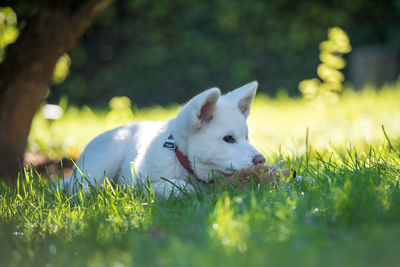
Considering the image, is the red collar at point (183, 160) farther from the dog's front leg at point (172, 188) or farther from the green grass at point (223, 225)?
the green grass at point (223, 225)

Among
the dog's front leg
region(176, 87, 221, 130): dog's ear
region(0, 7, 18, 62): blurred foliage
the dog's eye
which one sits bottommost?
the dog's front leg

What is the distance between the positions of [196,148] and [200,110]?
0.25 m

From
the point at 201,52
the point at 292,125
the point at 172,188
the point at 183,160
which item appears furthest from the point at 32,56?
the point at 201,52

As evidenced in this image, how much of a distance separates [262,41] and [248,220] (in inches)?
364

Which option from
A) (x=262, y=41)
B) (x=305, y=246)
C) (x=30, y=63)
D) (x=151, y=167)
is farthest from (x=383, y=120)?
(x=262, y=41)

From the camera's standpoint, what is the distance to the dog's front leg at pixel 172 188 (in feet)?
9.54

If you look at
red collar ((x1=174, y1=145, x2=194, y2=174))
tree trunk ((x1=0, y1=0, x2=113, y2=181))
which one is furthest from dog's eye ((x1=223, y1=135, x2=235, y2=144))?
tree trunk ((x1=0, y1=0, x2=113, y2=181))

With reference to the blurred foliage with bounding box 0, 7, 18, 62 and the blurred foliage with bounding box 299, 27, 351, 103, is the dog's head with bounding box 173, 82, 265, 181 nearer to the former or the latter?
the blurred foliage with bounding box 0, 7, 18, 62

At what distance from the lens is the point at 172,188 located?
114 inches

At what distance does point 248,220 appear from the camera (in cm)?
224

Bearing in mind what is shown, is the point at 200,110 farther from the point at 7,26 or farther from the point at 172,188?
the point at 7,26

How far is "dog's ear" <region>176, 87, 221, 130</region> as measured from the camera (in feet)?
9.98

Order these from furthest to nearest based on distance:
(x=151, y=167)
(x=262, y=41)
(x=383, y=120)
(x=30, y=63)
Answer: (x=262, y=41)
(x=383, y=120)
(x=30, y=63)
(x=151, y=167)

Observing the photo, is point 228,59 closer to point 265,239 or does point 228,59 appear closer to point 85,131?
point 85,131
